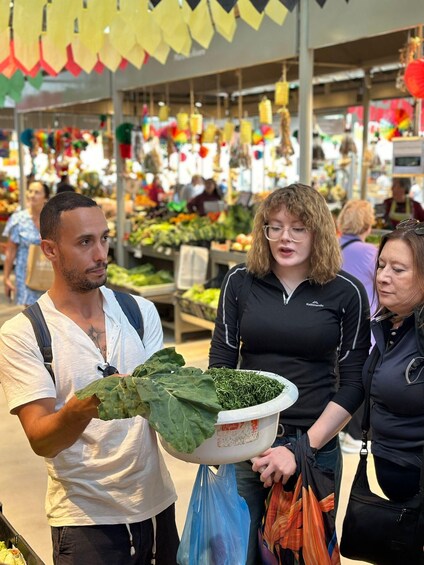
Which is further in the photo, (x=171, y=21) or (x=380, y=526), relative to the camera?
(x=171, y=21)

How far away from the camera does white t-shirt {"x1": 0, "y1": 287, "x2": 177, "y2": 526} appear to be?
1.74m

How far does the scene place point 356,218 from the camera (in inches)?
188

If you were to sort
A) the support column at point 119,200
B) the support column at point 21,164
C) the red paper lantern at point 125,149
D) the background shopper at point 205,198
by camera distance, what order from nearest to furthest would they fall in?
the red paper lantern at point 125,149, the support column at point 119,200, the background shopper at point 205,198, the support column at point 21,164

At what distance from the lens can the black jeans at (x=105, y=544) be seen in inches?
72.7

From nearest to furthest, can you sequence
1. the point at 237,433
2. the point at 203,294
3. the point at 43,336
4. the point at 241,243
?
the point at 237,433
the point at 43,336
the point at 241,243
the point at 203,294

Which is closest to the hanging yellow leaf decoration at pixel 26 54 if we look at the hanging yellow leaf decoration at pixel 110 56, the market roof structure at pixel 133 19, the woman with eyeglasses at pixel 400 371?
the hanging yellow leaf decoration at pixel 110 56

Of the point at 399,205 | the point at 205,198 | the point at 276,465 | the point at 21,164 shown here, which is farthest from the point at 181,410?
the point at 21,164

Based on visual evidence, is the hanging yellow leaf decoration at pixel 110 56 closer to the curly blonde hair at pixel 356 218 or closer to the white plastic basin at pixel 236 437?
the curly blonde hair at pixel 356 218

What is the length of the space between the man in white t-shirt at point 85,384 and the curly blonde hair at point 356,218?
3.14 m

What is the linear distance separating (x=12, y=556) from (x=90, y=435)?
42 centimetres

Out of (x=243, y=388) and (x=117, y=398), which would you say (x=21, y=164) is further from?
(x=117, y=398)

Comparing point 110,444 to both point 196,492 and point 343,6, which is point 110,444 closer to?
point 196,492

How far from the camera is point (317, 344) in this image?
85.9 inches

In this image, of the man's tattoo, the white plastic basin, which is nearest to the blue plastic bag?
the white plastic basin
